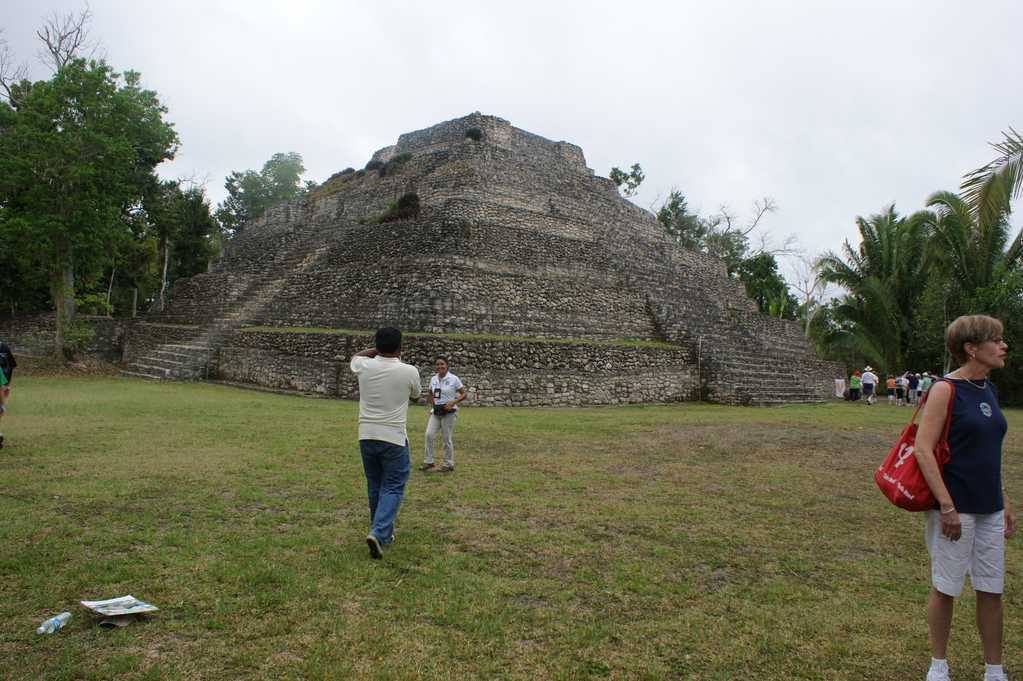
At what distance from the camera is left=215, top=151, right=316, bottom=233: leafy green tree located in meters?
51.2

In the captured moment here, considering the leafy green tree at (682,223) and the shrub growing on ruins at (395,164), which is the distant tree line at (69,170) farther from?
the leafy green tree at (682,223)

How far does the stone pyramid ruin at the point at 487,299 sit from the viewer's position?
51.3 ft

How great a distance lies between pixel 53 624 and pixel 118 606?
27 cm

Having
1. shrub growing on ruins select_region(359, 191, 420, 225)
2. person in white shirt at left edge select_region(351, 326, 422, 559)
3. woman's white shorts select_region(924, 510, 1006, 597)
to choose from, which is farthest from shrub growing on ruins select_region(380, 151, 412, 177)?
woman's white shorts select_region(924, 510, 1006, 597)

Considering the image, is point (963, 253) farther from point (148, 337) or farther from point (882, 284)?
point (148, 337)

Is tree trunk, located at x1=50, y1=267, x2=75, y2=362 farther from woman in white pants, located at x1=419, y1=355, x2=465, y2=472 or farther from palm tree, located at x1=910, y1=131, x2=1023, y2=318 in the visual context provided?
palm tree, located at x1=910, y1=131, x2=1023, y2=318

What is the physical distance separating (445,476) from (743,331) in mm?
16722

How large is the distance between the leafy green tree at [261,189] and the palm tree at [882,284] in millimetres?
41813

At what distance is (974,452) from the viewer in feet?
9.05

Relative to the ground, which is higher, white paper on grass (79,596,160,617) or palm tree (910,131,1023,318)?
palm tree (910,131,1023,318)

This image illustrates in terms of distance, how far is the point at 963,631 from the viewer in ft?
10.9

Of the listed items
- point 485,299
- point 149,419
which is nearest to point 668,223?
point 485,299

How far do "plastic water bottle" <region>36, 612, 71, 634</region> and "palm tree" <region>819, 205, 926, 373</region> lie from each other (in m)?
29.3

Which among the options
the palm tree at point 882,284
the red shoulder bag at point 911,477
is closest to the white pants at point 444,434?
the red shoulder bag at point 911,477
